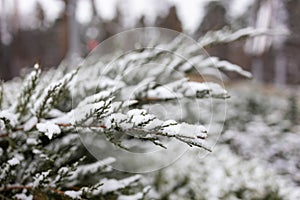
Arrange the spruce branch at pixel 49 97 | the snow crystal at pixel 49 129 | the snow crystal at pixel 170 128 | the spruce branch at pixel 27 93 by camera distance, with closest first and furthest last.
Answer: the snow crystal at pixel 170 128
the snow crystal at pixel 49 129
the spruce branch at pixel 49 97
the spruce branch at pixel 27 93

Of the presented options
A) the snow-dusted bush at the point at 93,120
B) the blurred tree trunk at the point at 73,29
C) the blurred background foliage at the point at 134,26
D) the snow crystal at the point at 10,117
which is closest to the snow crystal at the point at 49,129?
the snow-dusted bush at the point at 93,120

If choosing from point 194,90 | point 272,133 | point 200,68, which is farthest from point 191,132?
point 272,133

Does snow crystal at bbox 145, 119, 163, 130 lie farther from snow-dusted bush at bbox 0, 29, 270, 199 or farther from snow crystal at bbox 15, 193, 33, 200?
snow crystal at bbox 15, 193, 33, 200

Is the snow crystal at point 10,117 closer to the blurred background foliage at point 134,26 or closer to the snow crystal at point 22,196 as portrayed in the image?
the snow crystal at point 22,196

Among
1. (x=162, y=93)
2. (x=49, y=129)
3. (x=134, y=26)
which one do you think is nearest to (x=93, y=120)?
(x=49, y=129)

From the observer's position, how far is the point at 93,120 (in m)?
1.20

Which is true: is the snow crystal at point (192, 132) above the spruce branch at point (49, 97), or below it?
below

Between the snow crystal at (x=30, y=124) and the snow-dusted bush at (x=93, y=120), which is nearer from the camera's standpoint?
the snow-dusted bush at (x=93, y=120)

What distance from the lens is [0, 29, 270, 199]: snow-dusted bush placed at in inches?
42.1

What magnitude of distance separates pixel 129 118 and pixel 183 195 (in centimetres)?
144

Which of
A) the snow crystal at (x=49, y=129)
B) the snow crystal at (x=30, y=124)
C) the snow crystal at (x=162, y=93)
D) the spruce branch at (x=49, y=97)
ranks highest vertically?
the snow crystal at (x=162, y=93)

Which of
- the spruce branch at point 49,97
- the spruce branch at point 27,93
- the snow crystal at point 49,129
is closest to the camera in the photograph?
the snow crystal at point 49,129

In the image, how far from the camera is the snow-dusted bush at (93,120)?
3.51ft

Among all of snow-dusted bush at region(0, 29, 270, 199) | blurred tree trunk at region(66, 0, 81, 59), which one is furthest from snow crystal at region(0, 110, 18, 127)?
blurred tree trunk at region(66, 0, 81, 59)
